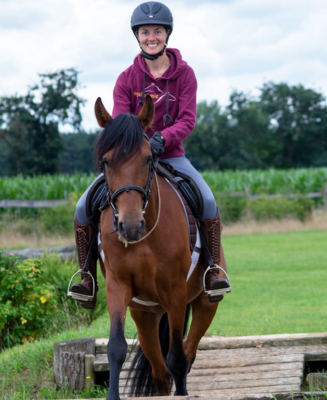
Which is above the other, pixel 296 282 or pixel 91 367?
pixel 91 367

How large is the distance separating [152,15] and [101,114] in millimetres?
1233

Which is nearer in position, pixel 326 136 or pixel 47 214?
pixel 47 214

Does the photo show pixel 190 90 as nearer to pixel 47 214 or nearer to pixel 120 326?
pixel 120 326

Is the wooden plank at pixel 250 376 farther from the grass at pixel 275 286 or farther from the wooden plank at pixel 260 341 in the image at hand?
the grass at pixel 275 286

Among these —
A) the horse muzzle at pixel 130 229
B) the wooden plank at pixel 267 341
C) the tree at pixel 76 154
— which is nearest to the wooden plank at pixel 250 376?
the wooden plank at pixel 267 341

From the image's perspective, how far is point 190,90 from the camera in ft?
16.4

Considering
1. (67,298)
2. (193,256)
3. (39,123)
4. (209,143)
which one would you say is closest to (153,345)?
(193,256)

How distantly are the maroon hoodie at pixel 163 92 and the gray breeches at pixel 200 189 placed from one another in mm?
277

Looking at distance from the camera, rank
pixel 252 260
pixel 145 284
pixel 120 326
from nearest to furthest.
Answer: pixel 120 326
pixel 145 284
pixel 252 260

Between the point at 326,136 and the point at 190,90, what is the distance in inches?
3122

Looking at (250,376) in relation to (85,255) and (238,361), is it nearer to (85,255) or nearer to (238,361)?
(238,361)

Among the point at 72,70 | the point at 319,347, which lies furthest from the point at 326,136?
the point at 319,347

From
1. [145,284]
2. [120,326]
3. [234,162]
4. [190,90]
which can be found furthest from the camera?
[234,162]

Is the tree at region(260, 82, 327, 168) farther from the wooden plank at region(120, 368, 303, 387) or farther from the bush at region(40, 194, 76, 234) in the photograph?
the wooden plank at region(120, 368, 303, 387)
